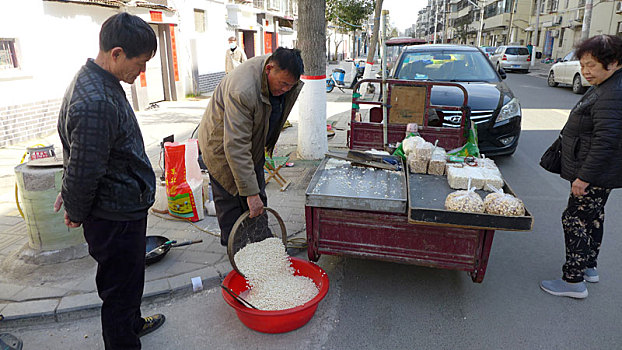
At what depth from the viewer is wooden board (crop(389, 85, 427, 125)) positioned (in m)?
4.29

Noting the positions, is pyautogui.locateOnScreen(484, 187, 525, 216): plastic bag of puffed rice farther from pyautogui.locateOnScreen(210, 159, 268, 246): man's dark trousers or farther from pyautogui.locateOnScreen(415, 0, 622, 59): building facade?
pyautogui.locateOnScreen(415, 0, 622, 59): building facade

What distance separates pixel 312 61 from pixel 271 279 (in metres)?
3.88

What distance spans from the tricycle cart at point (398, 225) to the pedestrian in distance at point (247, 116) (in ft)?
1.73

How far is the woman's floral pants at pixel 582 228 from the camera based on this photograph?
280cm

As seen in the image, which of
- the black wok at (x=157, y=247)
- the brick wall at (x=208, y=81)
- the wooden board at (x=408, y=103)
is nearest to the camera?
the black wok at (x=157, y=247)

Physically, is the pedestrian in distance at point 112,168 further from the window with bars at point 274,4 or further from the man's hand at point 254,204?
the window with bars at point 274,4

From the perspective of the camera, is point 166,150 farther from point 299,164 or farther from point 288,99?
point 299,164

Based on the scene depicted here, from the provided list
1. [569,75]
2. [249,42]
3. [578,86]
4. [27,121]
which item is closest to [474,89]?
[27,121]

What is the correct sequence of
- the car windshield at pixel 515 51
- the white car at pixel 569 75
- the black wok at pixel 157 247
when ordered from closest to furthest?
the black wok at pixel 157 247
the white car at pixel 569 75
the car windshield at pixel 515 51

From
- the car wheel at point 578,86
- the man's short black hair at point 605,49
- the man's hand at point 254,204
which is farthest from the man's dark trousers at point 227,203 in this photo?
the car wheel at point 578,86

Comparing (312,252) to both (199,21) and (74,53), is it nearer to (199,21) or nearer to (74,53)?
(74,53)

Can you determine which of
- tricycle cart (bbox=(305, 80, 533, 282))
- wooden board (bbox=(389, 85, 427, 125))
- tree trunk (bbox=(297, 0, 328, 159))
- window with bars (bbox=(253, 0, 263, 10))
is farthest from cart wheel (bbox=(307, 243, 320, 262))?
window with bars (bbox=(253, 0, 263, 10))

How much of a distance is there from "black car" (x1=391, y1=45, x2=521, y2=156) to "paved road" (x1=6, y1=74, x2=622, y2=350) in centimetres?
240

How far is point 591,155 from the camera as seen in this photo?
262cm
